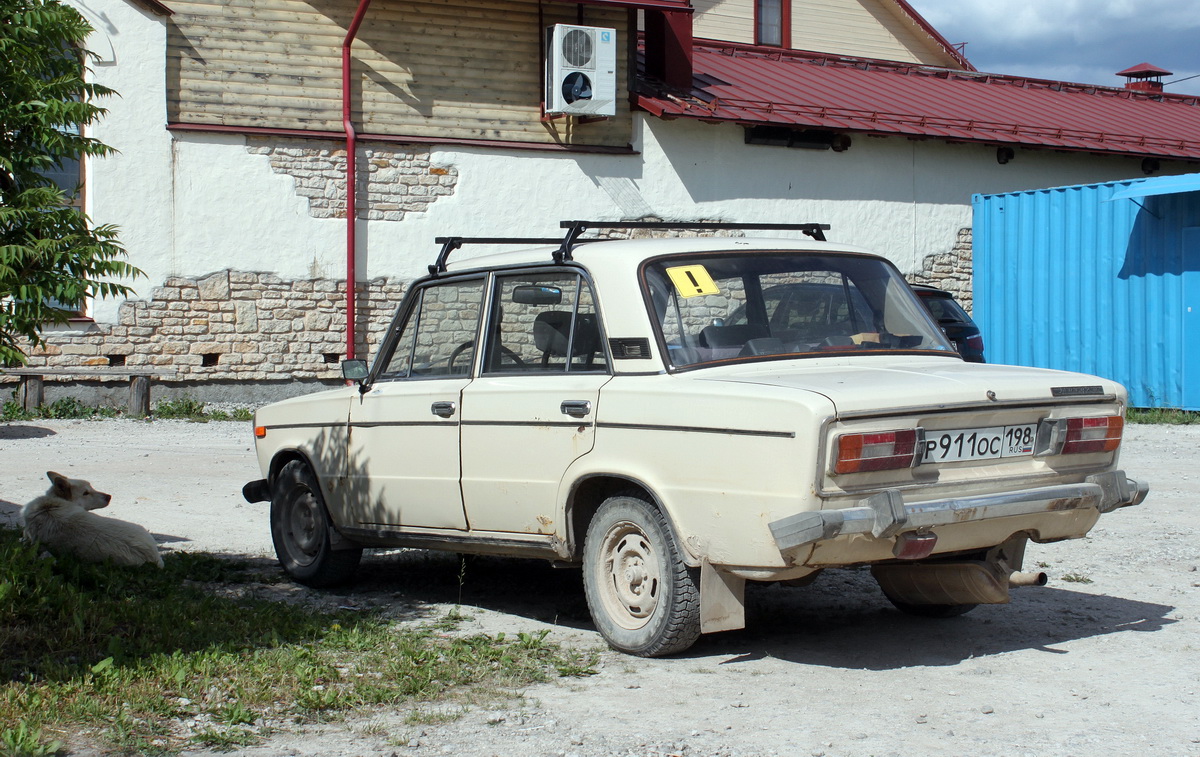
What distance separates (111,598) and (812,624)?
3.16 m

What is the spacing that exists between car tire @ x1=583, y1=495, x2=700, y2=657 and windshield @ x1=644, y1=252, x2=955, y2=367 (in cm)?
65

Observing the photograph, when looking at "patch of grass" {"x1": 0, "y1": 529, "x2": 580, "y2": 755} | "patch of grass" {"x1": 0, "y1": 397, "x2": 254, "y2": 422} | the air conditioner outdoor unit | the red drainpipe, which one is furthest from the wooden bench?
"patch of grass" {"x1": 0, "y1": 529, "x2": 580, "y2": 755}

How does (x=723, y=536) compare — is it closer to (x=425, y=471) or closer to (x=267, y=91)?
(x=425, y=471)

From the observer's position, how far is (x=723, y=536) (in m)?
4.54

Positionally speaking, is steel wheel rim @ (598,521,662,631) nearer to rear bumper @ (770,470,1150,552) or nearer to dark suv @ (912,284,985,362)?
rear bumper @ (770,470,1150,552)

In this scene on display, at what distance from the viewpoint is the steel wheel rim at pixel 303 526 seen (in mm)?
6738

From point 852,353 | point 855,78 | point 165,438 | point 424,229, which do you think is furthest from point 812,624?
point 855,78

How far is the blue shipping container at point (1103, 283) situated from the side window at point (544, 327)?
11834mm

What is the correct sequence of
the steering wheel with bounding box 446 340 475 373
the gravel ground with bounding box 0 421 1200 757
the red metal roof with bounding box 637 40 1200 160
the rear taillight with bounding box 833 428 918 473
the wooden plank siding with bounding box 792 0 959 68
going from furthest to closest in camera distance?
the wooden plank siding with bounding box 792 0 959 68
the red metal roof with bounding box 637 40 1200 160
the steering wheel with bounding box 446 340 475 373
the rear taillight with bounding box 833 428 918 473
the gravel ground with bounding box 0 421 1200 757

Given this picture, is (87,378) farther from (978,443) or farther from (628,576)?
(978,443)

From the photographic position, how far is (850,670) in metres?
4.82

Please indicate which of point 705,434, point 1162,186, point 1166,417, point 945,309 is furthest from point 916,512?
point 1162,186

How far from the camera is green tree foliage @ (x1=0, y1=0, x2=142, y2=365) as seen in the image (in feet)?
15.6

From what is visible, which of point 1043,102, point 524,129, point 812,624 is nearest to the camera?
point 812,624
